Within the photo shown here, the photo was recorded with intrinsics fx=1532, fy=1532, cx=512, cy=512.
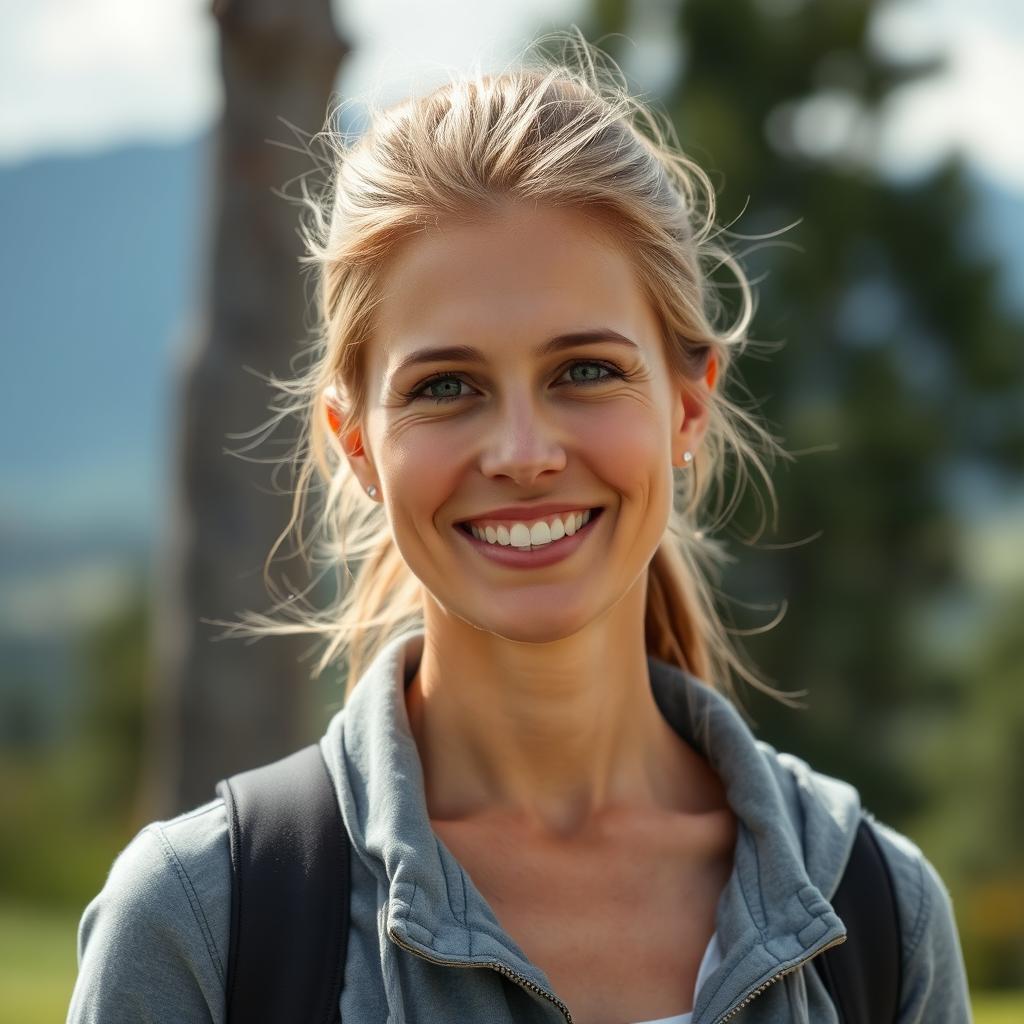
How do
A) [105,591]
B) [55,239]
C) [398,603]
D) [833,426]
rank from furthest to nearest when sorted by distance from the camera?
[55,239]
[105,591]
[833,426]
[398,603]

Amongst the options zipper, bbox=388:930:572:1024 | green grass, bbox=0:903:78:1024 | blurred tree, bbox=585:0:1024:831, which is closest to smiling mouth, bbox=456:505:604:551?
zipper, bbox=388:930:572:1024

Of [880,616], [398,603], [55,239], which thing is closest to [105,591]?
[880,616]

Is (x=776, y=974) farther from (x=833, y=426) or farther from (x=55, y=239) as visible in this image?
(x=55, y=239)

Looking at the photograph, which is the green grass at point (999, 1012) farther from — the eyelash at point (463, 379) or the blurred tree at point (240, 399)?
the eyelash at point (463, 379)

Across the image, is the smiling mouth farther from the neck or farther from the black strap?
the black strap

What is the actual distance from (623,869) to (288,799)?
20.3 inches

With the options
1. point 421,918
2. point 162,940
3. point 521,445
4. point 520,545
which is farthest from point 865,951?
point 162,940

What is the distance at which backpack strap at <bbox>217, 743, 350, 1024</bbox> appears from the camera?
1.89m

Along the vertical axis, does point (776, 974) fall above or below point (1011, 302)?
below

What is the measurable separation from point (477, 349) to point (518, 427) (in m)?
0.12

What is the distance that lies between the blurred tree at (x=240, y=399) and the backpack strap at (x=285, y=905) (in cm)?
269

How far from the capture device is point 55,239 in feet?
222

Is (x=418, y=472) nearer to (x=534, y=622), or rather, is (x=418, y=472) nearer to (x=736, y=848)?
(x=534, y=622)

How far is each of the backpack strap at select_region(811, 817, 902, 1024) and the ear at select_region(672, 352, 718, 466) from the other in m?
0.67
